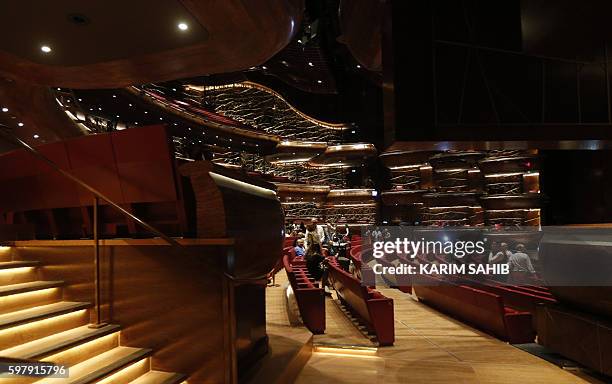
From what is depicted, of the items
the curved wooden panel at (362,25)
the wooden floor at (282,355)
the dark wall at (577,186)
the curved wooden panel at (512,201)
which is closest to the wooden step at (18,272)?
the wooden floor at (282,355)

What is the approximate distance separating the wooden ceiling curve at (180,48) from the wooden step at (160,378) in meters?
2.80

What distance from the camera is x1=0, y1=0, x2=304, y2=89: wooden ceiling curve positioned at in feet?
11.5

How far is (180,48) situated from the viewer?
4.30 meters

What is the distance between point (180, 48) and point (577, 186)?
848cm

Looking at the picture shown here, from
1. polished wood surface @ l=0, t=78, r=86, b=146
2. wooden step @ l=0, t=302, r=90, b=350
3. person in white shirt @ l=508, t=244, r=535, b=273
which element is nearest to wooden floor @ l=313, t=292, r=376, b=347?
wooden step @ l=0, t=302, r=90, b=350

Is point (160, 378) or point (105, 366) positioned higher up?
point (105, 366)

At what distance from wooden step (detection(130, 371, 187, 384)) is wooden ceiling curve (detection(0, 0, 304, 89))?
2.80 metres

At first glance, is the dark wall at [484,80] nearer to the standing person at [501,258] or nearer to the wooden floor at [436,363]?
the wooden floor at [436,363]

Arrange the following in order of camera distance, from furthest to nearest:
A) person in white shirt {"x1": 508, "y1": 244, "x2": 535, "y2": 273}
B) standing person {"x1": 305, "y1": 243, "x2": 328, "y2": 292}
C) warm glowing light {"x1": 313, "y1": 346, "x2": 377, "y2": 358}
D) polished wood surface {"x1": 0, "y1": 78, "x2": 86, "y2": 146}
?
person in white shirt {"x1": 508, "y1": 244, "x2": 535, "y2": 273} → standing person {"x1": 305, "y1": 243, "x2": 328, "y2": 292} → polished wood surface {"x1": 0, "y1": 78, "x2": 86, "y2": 146} → warm glowing light {"x1": 313, "y1": 346, "x2": 377, "y2": 358}

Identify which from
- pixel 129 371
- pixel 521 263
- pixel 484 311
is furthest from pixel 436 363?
pixel 521 263

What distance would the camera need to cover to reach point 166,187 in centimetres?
243

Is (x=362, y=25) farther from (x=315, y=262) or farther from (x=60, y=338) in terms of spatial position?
(x=60, y=338)

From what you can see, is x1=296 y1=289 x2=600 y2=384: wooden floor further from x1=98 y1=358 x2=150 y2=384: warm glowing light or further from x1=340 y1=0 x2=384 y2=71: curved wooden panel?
x1=340 y1=0 x2=384 y2=71: curved wooden panel

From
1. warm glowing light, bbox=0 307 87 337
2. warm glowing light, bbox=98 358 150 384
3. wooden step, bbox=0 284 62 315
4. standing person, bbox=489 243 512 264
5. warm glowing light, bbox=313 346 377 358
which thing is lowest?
warm glowing light, bbox=313 346 377 358
